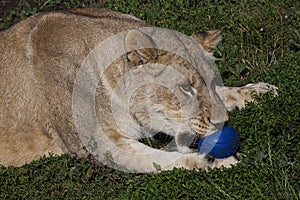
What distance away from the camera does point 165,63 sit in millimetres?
5066

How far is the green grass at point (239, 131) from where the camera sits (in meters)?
4.71

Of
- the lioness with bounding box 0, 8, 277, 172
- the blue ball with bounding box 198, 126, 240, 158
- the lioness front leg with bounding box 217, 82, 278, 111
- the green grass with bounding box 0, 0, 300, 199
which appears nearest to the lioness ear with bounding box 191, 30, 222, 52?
the lioness with bounding box 0, 8, 277, 172

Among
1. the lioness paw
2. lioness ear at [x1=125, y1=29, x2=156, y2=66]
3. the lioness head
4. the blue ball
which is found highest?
lioness ear at [x1=125, y1=29, x2=156, y2=66]

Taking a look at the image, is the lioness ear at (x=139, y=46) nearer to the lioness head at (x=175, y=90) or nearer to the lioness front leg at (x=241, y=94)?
the lioness head at (x=175, y=90)

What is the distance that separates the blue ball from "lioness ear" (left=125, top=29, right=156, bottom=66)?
0.63 meters

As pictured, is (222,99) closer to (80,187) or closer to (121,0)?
(80,187)

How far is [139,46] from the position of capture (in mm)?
4957

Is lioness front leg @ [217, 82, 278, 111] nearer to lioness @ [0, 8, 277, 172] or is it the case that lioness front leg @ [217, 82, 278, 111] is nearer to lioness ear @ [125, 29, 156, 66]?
lioness @ [0, 8, 277, 172]

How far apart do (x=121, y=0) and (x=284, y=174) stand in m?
3.38

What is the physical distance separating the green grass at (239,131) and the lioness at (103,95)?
0.14 m

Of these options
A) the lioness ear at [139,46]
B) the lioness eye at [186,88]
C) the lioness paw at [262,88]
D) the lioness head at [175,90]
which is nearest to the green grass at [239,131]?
the lioness paw at [262,88]

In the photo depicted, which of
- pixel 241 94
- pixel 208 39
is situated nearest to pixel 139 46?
pixel 208 39

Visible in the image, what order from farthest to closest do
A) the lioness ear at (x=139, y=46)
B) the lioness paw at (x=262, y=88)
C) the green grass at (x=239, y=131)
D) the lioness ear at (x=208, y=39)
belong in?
the lioness paw at (x=262, y=88)
the lioness ear at (x=208, y=39)
the lioness ear at (x=139, y=46)
the green grass at (x=239, y=131)

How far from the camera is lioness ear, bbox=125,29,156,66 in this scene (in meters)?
4.95
